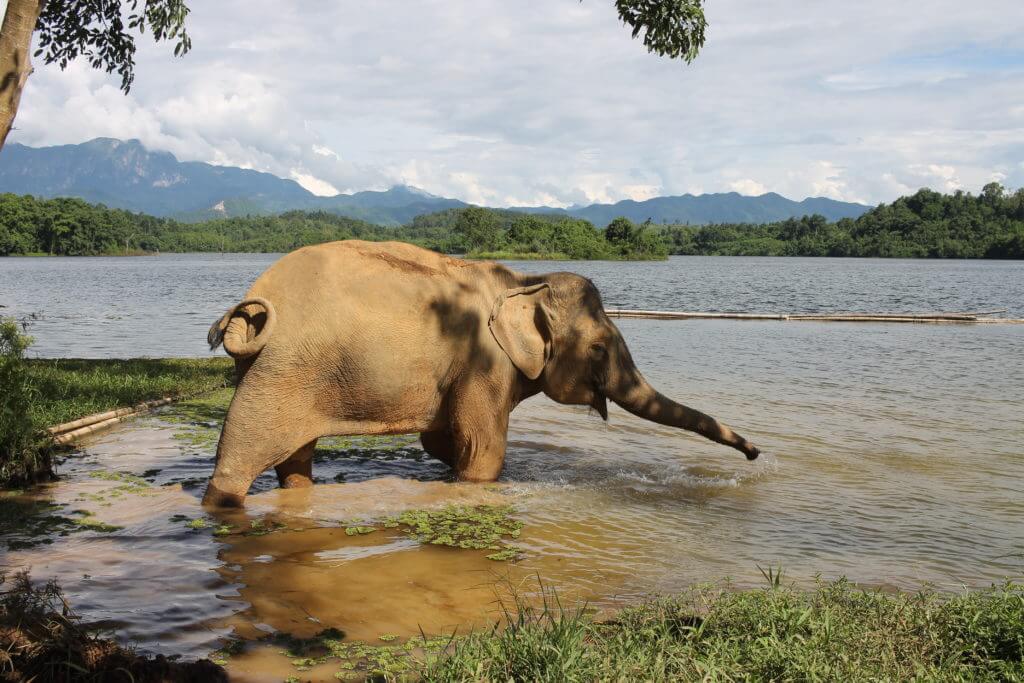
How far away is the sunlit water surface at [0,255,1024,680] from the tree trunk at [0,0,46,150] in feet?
9.53

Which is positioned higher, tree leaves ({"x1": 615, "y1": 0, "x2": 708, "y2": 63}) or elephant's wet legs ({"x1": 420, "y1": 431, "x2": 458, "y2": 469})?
tree leaves ({"x1": 615, "y1": 0, "x2": 708, "y2": 63})

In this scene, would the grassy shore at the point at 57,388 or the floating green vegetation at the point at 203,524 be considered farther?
the grassy shore at the point at 57,388

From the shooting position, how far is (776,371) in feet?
61.6

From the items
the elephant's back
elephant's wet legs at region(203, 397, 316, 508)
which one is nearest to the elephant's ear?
the elephant's back

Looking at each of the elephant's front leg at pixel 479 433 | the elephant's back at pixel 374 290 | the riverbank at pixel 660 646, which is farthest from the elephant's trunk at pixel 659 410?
the riverbank at pixel 660 646

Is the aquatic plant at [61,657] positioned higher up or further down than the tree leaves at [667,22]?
further down

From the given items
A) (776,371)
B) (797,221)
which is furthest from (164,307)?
(797,221)

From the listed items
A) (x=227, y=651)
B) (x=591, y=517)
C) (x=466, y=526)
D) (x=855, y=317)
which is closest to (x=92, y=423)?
(x=466, y=526)

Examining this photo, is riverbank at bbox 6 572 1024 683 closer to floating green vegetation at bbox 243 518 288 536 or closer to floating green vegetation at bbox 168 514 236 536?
floating green vegetation at bbox 168 514 236 536

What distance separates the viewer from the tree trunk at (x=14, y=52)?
4.34 m

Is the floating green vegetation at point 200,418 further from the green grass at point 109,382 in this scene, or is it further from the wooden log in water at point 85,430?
the wooden log in water at point 85,430

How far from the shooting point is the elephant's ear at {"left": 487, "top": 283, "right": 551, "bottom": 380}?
768 cm

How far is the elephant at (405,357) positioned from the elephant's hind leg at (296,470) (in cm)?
1

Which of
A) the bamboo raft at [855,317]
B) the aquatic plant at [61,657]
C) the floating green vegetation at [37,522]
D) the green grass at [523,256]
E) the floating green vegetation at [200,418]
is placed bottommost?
the floating green vegetation at [37,522]
